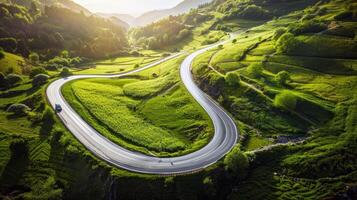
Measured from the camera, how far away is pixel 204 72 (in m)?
124

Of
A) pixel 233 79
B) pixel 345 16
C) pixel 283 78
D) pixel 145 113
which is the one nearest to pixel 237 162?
pixel 145 113

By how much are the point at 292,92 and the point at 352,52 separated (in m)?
41.5

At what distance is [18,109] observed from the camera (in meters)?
97.1

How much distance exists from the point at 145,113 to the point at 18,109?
4661 centimetres

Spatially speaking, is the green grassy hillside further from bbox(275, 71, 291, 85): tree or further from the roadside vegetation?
the roadside vegetation

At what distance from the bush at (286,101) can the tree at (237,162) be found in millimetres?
30009

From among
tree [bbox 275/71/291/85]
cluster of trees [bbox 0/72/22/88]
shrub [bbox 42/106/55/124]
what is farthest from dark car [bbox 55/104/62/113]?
tree [bbox 275/71/291/85]

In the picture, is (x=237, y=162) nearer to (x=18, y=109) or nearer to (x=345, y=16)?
(x=18, y=109)

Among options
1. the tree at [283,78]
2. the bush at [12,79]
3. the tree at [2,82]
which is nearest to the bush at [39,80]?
the bush at [12,79]

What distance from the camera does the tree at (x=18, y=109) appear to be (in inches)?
3809

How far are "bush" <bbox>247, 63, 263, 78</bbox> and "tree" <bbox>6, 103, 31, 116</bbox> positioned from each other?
91597mm

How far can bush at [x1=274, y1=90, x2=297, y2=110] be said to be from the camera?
89.5 m

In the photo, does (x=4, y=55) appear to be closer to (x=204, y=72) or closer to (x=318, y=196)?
(x=204, y=72)

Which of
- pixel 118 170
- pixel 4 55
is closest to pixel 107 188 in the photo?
pixel 118 170
